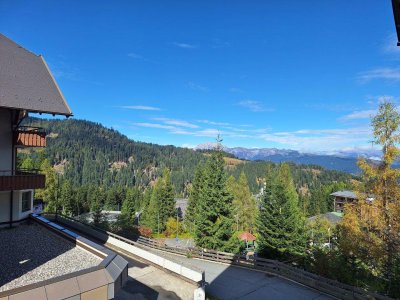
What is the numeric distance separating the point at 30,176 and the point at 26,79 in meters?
4.50

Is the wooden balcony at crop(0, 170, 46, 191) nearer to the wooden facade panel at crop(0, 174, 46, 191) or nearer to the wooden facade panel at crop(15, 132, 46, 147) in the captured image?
the wooden facade panel at crop(0, 174, 46, 191)

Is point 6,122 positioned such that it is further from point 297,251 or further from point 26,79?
point 297,251

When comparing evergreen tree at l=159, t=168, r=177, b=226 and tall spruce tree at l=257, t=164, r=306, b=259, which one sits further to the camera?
evergreen tree at l=159, t=168, r=177, b=226

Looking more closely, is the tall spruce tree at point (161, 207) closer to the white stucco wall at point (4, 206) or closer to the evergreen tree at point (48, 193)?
the evergreen tree at point (48, 193)

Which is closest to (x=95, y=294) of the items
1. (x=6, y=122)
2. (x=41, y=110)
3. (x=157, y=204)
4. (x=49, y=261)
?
(x=49, y=261)

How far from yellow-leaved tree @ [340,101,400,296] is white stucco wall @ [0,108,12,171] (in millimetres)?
17737

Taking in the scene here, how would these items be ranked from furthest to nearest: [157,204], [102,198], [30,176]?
[102,198] → [157,204] → [30,176]

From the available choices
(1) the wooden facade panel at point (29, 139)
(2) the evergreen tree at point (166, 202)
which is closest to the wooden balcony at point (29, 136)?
(1) the wooden facade panel at point (29, 139)

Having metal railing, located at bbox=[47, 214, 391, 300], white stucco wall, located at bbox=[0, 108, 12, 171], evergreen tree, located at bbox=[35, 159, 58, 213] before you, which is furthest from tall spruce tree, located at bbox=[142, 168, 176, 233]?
white stucco wall, located at bbox=[0, 108, 12, 171]

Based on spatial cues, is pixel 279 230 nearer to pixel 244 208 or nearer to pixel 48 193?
pixel 244 208

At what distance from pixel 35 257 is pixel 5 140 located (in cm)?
621

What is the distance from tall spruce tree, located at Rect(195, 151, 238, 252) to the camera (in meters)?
28.4

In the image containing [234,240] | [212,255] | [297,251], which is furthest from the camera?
[297,251]

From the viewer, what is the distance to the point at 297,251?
31.5 meters
